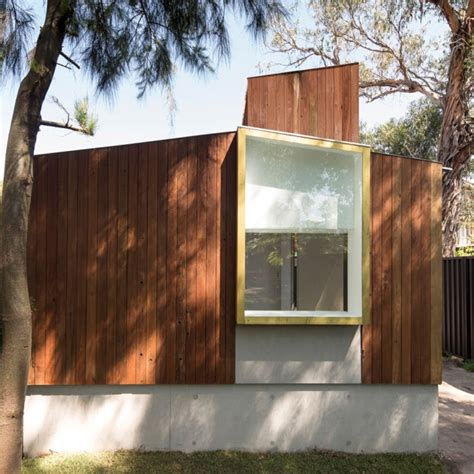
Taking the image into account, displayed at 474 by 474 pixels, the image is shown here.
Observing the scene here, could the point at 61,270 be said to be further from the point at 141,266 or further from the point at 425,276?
the point at 425,276

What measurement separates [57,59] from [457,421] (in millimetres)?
4864

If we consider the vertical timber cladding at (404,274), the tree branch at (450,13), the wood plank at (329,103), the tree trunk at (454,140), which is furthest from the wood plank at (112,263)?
the tree branch at (450,13)

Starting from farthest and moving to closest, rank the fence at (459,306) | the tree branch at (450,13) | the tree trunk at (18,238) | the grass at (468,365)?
the tree branch at (450,13)
the fence at (459,306)
the grass at (468,365)
the tree trunk at (18,238)

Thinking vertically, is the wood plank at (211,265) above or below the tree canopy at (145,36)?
below

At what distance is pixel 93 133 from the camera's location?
3.20 m

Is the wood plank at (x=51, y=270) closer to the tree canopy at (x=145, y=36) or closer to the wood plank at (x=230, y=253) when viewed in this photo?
the tree canopy at (x=145, y=36)

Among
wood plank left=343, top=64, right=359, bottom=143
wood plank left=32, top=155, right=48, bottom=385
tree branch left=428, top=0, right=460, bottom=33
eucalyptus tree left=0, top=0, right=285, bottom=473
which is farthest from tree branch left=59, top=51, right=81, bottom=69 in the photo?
tree branch left=428, top=0, right=460, bottom=33

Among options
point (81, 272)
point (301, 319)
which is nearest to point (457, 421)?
point (301, 319)

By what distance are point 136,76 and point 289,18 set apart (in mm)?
1471

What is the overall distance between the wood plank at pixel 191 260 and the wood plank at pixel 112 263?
61cm

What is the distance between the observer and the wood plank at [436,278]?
3.39 m

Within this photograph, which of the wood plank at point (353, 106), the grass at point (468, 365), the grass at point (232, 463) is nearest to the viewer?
the grass at point (232, 463)

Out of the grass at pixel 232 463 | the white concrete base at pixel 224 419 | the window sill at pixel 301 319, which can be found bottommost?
the grass at pixel 232 463

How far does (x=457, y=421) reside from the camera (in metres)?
4.00
